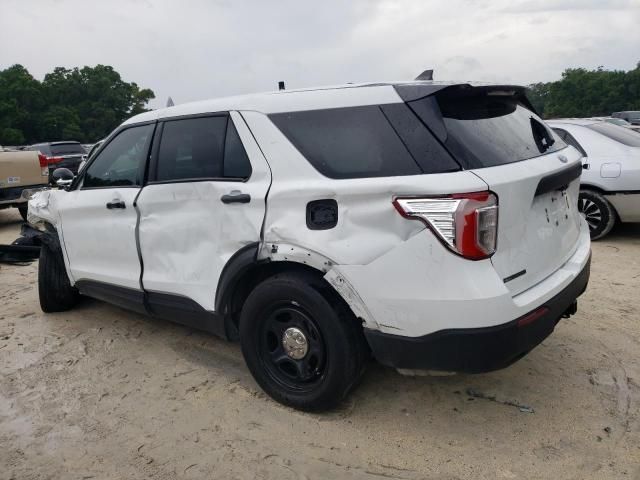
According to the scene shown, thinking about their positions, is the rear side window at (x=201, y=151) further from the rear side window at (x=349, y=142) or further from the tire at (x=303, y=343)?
the tire at (x=303, y=343)

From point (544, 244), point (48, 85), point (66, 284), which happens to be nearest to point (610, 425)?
point (544, 244)

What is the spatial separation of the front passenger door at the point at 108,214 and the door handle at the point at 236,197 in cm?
95

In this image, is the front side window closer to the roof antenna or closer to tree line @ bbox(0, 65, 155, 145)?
the roof antenna

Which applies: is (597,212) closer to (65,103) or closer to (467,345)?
(467,345)

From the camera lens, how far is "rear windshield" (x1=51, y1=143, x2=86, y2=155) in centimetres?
1811

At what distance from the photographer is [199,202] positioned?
10.6ft

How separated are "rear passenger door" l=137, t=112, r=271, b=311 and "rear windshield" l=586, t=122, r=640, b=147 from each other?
17.1 feet

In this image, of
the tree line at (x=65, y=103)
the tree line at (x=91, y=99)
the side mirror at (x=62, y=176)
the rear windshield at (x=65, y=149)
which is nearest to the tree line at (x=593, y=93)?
the tree line at (x=91, y=99)

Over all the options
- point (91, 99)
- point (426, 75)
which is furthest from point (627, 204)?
point (91, 99)

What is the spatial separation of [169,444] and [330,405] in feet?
2.89

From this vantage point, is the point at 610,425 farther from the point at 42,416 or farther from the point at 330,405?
the point at 42,416

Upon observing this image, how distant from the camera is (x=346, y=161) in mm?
2672

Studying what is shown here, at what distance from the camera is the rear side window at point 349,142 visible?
2.55m

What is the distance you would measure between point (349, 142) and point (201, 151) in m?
1.09
